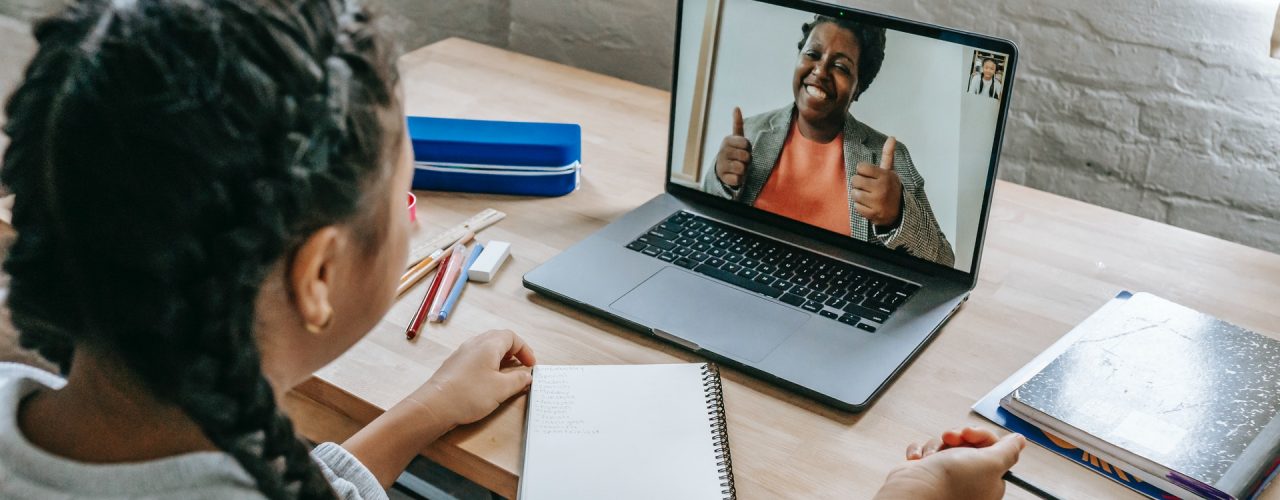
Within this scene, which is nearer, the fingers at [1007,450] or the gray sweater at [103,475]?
the gray sweater at [103,475]

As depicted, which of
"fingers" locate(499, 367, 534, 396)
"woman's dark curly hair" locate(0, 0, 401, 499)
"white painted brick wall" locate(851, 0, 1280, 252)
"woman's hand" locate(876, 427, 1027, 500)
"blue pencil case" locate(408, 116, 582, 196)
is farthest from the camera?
"white painted brick wall" locate(851, 0, 1280, 252)

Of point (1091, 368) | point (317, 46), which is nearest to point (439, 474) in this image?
point (1091, 368)

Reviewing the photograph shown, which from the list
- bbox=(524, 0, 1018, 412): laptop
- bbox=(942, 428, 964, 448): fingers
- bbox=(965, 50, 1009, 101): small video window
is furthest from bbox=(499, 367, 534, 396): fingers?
bbox=(965, 50, 1009, 101): small video window

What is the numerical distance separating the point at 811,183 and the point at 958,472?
0.40 metres

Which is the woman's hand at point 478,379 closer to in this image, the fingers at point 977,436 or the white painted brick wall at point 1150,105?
the fingers at point 977,436

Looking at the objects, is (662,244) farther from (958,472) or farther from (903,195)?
(958,472)

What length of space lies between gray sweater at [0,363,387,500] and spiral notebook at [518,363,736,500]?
22 centimetres

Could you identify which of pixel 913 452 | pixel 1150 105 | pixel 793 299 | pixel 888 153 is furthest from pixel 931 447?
pixel 1150 105

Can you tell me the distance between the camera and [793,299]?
3.19ft

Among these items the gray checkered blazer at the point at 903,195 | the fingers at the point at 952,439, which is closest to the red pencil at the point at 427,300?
the gray checkered blazer at the point at 903,195

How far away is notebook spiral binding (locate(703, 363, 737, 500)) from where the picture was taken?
751mm

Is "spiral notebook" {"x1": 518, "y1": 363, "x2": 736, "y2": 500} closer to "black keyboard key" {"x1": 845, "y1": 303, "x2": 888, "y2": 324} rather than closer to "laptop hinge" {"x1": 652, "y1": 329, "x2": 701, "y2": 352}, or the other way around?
"laptop hinge" {"x1": 652, "y1": 329, "x2": 701, "y2": 352}

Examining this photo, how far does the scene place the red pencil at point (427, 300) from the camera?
0.93 meters

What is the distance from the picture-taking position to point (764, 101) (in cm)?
107
